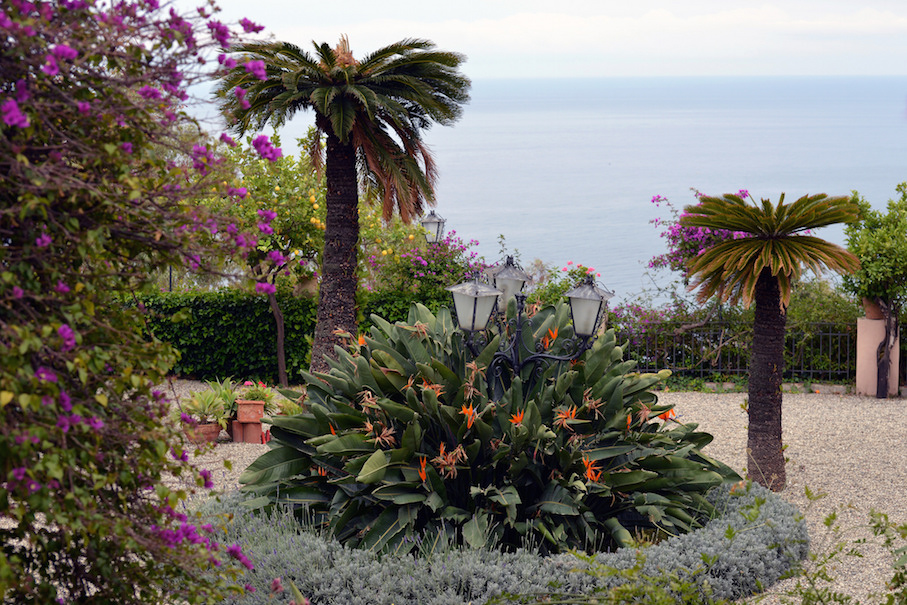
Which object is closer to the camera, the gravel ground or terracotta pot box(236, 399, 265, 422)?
the gravel ground

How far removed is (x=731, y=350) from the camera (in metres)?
11.2

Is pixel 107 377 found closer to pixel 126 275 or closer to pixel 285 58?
pixel 126 275

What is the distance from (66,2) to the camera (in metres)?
2.37

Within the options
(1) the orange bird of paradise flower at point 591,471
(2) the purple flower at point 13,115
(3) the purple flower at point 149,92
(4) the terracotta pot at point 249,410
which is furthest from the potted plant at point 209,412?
(2) the purple flower at point 13,115

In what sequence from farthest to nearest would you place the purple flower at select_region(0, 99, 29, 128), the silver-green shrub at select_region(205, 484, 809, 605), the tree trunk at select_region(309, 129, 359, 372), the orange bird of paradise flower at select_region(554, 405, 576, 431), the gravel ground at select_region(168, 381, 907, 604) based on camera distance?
1. the tree trunk at select_region(309, 129, 359, 372)
2. the gravel ground at select_region(168, 381, 907, 604)
3. the orange bird of paradise flower at select_region(554, 405, 576, 431)
4. the silver-green shrub at select_region(205, 484, 809, 605)
5. the purple flower at select_region(0, 99, 29, 128)

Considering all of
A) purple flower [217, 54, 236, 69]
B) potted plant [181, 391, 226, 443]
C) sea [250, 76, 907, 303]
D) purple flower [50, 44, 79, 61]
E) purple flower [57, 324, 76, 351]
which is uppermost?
sea [250, 76, 907, 303]

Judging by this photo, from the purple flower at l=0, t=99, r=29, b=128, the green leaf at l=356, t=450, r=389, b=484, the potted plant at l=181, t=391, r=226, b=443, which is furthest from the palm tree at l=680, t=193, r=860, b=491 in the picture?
the purple flower at l=0, t=99, r=29, b=128

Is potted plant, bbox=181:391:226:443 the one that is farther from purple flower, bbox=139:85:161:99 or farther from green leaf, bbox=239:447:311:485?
purple flower, bbox=139:85:161:99

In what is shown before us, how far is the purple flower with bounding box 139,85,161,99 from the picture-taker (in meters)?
2.42

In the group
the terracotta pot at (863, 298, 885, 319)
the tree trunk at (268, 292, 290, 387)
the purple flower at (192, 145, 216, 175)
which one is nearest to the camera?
the purple flower at (192, 145, 216, 175)

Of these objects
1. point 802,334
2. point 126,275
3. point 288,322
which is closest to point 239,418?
point 288,322

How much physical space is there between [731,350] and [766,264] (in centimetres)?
552

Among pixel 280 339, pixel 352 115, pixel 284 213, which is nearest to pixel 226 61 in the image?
pixel 352 115

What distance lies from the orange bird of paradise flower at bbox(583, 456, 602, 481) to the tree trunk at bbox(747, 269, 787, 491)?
2199 millimetres
